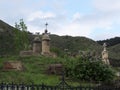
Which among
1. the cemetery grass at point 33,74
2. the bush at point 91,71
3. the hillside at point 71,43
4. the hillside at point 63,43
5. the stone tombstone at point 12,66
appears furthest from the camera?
the hillside at point 71,43

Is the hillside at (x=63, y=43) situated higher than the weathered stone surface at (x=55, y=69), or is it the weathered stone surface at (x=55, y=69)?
the hillside at (x=63, y=43)

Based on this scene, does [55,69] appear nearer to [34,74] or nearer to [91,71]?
[34,74]

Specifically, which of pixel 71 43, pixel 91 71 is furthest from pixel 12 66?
pixel 71 43

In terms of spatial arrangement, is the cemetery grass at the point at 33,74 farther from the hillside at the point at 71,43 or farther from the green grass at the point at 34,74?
the hillside at the point at 71,43

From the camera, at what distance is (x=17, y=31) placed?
5928 centimetres

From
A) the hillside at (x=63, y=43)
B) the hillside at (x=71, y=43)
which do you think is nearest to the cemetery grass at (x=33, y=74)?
the hillside at (x=63, y=43)

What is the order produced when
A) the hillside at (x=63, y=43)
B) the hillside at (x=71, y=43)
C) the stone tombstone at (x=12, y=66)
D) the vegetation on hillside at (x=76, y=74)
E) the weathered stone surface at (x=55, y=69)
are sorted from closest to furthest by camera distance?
1. the vegetation on hillside at (x=76, y=74)
2. the stone tombstone at (x=12, y=66)
3. the weathered stone surface at (x=55, y=69)
4. the hillside at (x=63, y=43)
5. the hillside at (x=71, y=43)

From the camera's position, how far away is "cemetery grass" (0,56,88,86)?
93.3 feet

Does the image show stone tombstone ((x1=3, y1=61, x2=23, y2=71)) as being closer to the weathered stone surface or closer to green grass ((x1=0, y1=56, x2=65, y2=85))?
green grass ((x1=0, y1=56, x2=65, y2=85))

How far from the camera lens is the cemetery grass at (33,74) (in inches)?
1120

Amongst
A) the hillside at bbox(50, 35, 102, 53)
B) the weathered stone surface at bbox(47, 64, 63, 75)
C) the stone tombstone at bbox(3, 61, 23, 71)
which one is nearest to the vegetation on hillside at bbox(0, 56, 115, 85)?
the stone tombstone at bbox(3, 61, 23, 71)

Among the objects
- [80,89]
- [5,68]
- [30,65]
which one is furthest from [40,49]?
[80,89]

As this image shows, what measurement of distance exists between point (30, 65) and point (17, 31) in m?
24.3

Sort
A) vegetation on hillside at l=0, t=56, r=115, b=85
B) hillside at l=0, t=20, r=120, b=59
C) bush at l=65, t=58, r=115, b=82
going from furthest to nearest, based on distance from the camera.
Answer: hillside at l=0, t=20, r=120, b=59, bush at l=65, t=58, r=115, b=82, vegetation on hillside at l=0, t=56, r=115, b=85
